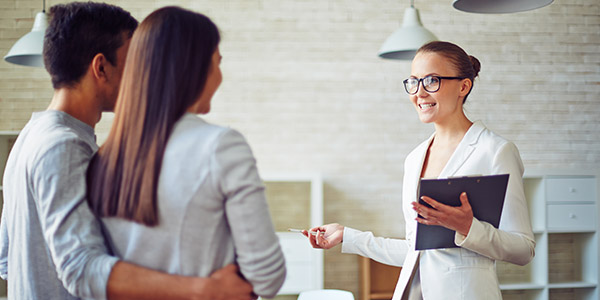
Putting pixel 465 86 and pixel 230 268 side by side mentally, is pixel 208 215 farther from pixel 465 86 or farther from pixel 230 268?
pixel 465 86

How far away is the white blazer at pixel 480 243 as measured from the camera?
1.74 m

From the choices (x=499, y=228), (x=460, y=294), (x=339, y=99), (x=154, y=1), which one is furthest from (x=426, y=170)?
(x=154, y=1)

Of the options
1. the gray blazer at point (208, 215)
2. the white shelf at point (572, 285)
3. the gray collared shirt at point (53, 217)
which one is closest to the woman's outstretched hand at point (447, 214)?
the gray blazer at point (208, 215)

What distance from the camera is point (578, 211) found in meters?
4.53

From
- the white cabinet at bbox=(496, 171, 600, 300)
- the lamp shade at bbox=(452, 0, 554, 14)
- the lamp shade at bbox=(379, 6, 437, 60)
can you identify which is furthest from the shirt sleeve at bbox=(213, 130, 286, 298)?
the white cabinet at bbox=(496, 171, 600, 300)

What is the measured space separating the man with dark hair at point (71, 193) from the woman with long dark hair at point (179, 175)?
3 cm

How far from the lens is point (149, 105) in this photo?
1.06 meters

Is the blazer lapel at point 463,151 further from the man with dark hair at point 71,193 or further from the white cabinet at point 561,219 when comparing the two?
the white cabinet at point 561,219

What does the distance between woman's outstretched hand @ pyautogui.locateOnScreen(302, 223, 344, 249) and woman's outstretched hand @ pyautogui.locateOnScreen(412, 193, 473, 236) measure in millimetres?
502

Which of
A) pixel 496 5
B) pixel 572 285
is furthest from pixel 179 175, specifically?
pixel 572 285

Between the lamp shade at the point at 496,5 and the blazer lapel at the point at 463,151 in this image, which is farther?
the lamp shade at the point at 496,5

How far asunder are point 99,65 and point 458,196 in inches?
43.1

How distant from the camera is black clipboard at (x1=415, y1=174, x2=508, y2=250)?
1564 millimetres

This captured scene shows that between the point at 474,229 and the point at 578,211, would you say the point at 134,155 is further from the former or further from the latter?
the point at 578,211
